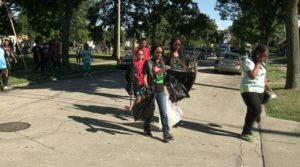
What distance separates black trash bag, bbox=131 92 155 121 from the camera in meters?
8.21

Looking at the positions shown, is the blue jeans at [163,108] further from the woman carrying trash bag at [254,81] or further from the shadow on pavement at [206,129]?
the woman carrying trash bag at [254,81]

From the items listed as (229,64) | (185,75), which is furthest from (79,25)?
(185,75)

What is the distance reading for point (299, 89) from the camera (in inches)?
656

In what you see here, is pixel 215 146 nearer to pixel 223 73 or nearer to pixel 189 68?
pixel 189 68

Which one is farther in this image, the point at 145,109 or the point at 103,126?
the point at 103,126

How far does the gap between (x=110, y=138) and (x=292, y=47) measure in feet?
35.2

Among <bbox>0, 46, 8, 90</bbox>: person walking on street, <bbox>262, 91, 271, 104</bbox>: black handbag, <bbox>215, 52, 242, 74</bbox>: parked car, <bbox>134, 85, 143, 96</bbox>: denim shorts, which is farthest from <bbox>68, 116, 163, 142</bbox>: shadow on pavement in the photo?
<bbox>215, 52, 242, 74</bbox>: parked car

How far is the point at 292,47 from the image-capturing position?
1683 cm

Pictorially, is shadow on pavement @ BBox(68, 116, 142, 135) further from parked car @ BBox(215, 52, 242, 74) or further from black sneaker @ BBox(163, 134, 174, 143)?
parked car @ BBox(215, 52, 242, 74)

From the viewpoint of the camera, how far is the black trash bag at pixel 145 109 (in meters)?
8.21

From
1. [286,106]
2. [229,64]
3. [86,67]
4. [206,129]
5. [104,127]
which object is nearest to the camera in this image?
[104,127]

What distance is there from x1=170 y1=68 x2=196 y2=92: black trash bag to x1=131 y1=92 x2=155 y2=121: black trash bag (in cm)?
113

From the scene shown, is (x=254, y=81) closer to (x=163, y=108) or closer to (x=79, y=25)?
(x=163, y=108)

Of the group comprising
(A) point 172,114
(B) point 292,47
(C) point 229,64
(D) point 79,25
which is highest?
(D) point 79,25
